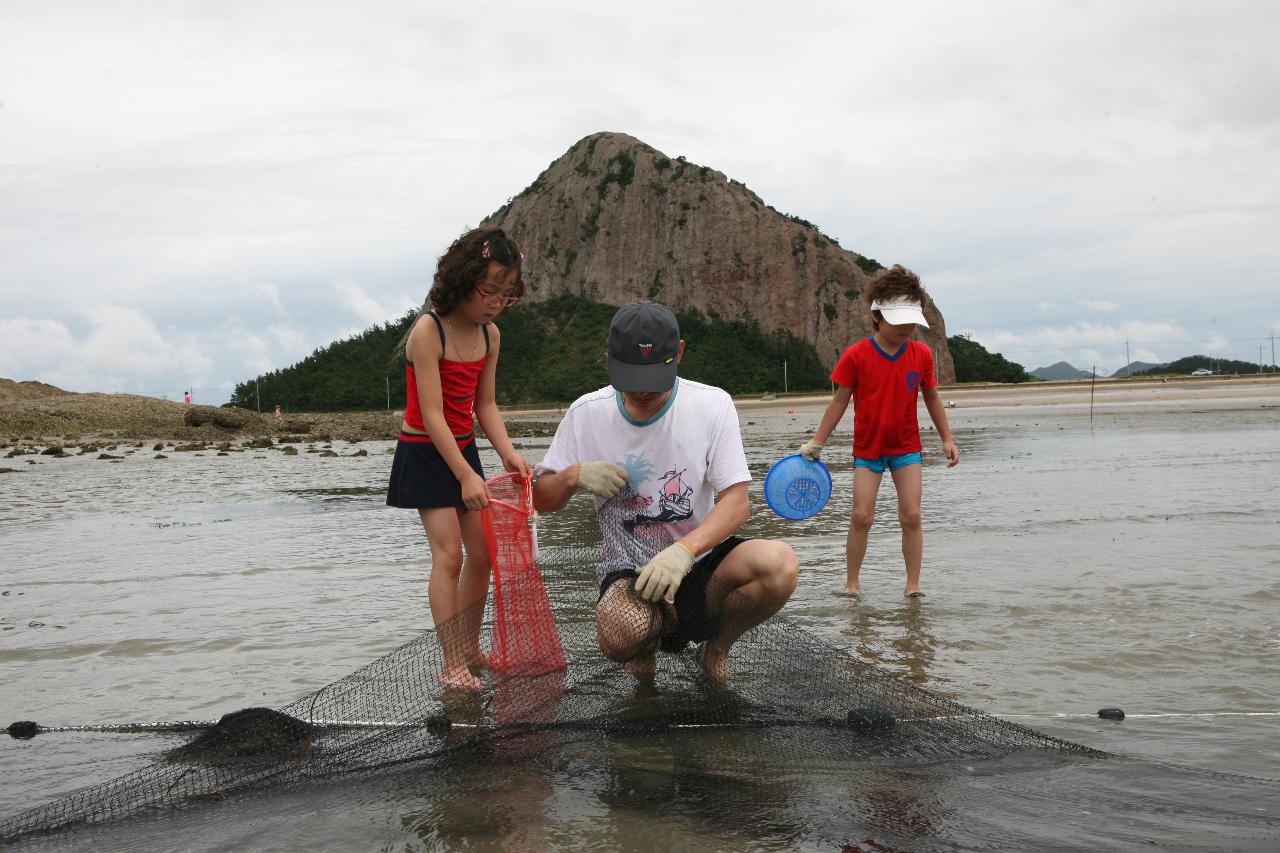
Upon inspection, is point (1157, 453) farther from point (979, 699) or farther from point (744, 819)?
point (744, 819)

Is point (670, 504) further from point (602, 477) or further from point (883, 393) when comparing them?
point (883, 393)

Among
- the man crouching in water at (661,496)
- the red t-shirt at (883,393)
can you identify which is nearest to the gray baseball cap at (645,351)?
the man crouching in water at (661,496)

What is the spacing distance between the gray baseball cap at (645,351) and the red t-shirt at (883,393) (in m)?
3.03

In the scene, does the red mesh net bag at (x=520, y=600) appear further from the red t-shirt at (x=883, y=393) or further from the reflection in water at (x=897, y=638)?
the red t-shirt at (x=883, y=393)

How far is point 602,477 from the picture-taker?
400cm

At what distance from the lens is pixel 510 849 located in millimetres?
2834

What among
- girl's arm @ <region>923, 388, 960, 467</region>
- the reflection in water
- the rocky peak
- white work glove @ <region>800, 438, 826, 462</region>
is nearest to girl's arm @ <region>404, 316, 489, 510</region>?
the reflection in water

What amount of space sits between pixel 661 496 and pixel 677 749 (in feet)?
3.24

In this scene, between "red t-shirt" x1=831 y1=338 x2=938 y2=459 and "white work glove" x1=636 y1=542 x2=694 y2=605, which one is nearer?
"white work glove" x1=636 y1=542 x2=694 y2=605

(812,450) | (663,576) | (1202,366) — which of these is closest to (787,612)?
(812,450)

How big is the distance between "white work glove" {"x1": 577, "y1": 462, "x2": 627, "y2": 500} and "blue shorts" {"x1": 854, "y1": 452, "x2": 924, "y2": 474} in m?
3.17

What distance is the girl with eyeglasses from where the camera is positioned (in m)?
4.57

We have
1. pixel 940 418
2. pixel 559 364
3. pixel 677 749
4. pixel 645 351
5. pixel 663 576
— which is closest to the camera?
pixel 677 749

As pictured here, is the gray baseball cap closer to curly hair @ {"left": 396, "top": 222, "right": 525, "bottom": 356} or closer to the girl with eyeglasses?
the girl with eyeglasses
